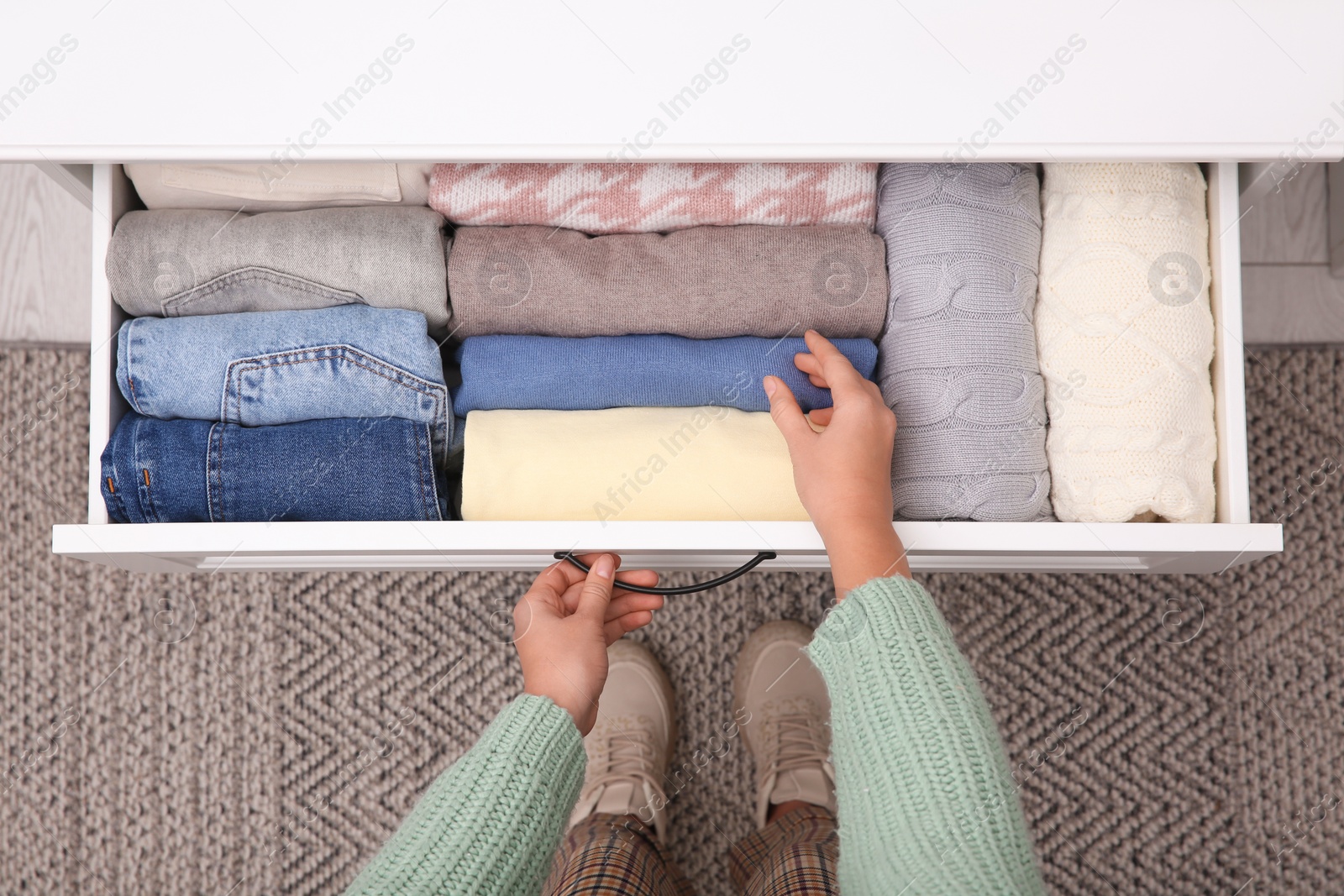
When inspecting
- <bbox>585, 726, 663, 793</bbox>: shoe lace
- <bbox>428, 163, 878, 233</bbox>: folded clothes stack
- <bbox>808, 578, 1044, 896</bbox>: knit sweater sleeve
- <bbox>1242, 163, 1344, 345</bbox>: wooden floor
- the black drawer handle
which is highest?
<bbox>1242, 163, 1344, 345</bbox>: wooden floor

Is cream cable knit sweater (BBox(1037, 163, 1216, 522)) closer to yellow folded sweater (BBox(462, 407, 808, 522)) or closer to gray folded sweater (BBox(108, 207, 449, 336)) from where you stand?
yellow folded sweater (BBox(462, 407, 808, 522))

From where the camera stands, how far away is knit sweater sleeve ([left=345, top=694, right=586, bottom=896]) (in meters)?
0.55

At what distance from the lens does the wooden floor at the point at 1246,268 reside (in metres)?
1.02

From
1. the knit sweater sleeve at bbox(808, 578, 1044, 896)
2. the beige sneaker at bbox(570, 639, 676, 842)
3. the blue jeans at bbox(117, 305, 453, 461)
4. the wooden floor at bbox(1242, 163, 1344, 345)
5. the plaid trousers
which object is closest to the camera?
the knit sweater sleeve at bbox(808, 578, 1044, 896)

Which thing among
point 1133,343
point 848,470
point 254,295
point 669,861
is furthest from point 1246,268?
point 254,295

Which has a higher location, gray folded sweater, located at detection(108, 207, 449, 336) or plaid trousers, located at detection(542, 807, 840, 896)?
gray folded sweater, located at detection(108, 207, 449, 336)

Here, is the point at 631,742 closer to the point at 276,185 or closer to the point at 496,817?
the point at 496,817

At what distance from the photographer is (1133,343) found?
621 mm

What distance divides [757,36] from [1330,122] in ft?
1.25

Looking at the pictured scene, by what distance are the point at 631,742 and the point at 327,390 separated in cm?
54

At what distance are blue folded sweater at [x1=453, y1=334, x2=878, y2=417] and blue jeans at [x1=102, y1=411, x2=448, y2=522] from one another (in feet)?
0.26

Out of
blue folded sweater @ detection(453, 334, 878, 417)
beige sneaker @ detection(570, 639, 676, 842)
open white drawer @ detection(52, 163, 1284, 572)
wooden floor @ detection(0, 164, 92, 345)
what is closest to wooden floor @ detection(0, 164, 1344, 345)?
wooden floor @ detection(0, 164, 92, 345)

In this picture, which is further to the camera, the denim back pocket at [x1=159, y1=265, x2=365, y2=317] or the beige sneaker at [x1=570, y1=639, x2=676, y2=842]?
the beige sneaker at [x1=570, y1=639, x2=676, y2=842]

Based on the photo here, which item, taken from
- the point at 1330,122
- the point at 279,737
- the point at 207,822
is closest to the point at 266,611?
the point at 279,737
